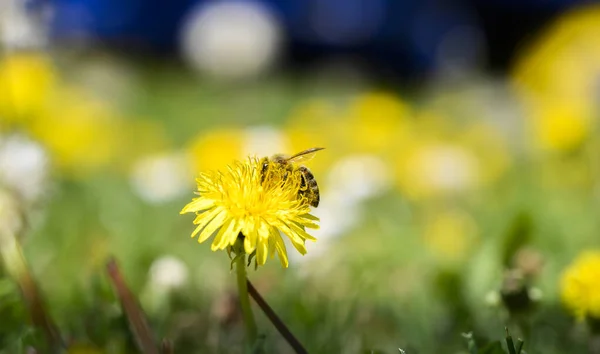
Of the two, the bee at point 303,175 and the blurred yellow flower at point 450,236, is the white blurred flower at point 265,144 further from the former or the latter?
the bee at point 303,175

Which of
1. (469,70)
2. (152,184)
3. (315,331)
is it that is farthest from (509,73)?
(315,331)

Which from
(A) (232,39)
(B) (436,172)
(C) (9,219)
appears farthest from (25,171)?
(A) (232,39)

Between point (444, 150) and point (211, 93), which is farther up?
point (211, 93)

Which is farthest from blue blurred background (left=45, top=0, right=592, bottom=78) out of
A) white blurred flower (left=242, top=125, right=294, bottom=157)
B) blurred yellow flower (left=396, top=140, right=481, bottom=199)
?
white blurred flower (left=242, top=125, right=294, bottom=157)

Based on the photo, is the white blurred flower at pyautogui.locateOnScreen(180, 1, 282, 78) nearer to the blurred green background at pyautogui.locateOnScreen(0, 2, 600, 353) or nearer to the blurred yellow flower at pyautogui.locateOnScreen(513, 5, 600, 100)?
the blurred green background at pyautogui.locateOnScreen(0, 2, 600, 353)

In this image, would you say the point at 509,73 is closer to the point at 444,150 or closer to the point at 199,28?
the point at 199,28

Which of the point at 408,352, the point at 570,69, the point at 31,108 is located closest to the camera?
the point at 408,352

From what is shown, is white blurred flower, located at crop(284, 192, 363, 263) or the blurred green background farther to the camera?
white blurred flower, located at crop(284, 192, 363, 263)
